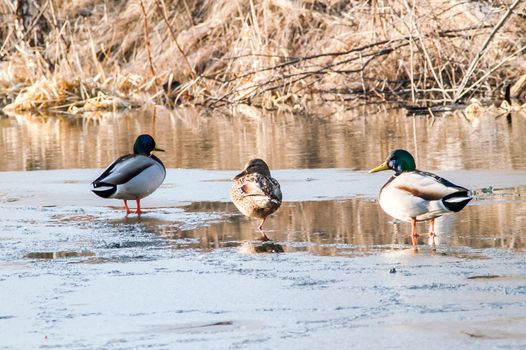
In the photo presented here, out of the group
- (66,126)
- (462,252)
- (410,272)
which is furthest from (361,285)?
(66,126)

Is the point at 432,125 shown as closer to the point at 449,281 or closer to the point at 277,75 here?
the point at 277,75

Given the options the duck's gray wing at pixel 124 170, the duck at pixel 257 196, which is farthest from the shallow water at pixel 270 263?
the duck's gray wing at pixel 124 170

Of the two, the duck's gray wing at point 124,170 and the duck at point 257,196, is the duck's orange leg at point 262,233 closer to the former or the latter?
the duck at point 257,196

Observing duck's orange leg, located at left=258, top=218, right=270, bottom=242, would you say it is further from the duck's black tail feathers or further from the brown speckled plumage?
the duck's black tail feathers

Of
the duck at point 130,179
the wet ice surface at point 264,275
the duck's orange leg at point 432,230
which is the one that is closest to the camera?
the wet ice surface at point 264,275

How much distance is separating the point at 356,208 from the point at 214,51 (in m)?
14.9

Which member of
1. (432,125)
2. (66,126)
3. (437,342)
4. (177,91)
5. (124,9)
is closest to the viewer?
(437,342)

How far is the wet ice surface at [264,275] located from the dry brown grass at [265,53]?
26.6 feet

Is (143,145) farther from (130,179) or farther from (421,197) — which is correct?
(421,197)

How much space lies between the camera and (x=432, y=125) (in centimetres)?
1483

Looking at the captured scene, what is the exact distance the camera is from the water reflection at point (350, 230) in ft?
22.7

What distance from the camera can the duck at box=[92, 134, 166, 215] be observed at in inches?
344

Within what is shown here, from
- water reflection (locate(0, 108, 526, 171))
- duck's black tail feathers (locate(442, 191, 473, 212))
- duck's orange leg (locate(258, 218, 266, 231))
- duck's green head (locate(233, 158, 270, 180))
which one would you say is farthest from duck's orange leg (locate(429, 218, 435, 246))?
water reflection (locate(0, 108, 526, 171))

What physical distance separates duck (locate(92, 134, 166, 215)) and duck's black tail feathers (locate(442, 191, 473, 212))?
271cm
